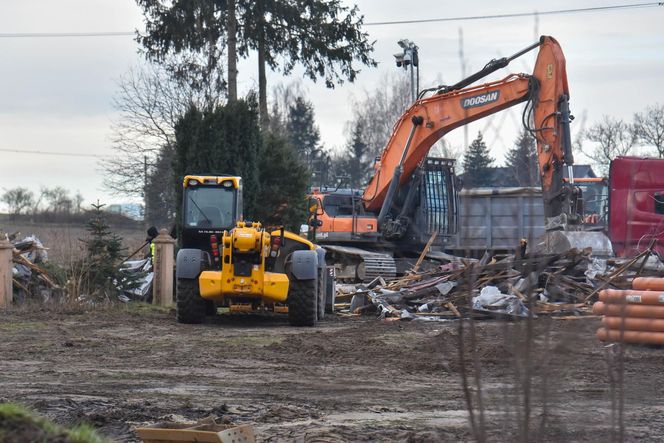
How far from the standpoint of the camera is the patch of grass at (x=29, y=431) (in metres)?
4.05

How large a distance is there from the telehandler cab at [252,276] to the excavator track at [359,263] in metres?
7.36

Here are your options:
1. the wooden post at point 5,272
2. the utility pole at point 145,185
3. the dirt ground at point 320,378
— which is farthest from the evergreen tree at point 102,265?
the utility pole at point 145,185

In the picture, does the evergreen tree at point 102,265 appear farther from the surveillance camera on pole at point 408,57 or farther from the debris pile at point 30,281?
the surveillance camera on pole at point 408,57

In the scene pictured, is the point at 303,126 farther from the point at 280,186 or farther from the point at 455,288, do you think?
the point at 455,288

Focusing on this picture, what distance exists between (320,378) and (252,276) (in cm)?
510

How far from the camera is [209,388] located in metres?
9.42

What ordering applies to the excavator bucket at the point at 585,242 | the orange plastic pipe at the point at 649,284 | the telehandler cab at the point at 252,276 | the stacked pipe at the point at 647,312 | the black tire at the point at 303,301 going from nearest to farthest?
the stacked pipe at the point at 647,312 < the orange plastic pipe at the point at 649,284 < the telehandler cab at the point at 252,276 < the black tire at the point at 303,301 < the excavator bucket at the point at 585,242

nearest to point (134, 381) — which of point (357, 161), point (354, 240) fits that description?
point (354, 240)

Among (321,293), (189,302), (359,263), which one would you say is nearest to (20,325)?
(189,302)

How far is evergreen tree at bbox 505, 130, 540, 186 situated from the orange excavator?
1205 cm

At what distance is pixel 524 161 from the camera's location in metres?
4.66

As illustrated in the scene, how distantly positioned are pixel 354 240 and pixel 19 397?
1821 cm

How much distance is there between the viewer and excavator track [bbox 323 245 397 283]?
24.8 metres

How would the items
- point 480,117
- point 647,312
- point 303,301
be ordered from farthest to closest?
point 480,117 < point 303,301 < point 647,312
